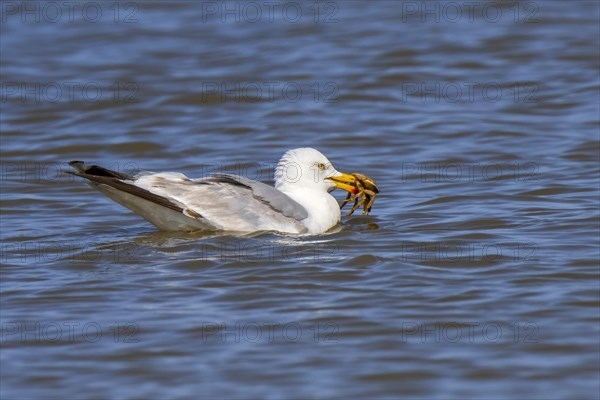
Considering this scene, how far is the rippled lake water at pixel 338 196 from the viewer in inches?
285

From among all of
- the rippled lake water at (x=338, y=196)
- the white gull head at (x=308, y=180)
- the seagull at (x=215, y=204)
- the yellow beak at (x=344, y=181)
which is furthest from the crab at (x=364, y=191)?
the seagull at (x=215, y=204)

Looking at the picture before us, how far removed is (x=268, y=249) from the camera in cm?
963

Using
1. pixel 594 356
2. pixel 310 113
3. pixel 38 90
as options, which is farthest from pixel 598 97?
pixel 594 356

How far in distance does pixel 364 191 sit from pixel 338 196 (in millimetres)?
1412

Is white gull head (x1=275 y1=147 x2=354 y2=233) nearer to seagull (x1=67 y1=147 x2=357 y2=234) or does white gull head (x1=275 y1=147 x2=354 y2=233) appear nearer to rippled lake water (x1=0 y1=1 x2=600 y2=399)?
seagull (x1=67 y1=147 x2=357 y2=234)

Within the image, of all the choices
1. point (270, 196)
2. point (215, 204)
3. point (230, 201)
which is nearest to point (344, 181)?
point (270, 196)

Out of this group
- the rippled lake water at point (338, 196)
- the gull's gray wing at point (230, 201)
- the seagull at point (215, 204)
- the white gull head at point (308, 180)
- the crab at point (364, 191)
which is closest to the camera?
the rippled lake water at point (338, 196)

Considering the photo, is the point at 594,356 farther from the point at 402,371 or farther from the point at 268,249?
the point at 268,249

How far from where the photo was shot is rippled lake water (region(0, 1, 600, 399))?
7.24m

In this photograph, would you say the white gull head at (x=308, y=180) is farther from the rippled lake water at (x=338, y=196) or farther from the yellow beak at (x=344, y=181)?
the rippled lake water at (x=338, y=196)

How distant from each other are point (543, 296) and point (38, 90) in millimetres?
10256

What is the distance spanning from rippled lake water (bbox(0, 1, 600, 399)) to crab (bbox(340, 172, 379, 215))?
0.21 metres

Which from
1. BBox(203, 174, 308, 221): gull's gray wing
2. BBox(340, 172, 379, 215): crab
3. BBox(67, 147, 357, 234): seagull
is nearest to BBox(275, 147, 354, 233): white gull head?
BBox(67, 147, 357, 234): seagull

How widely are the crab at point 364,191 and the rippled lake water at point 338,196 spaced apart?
206 mm
